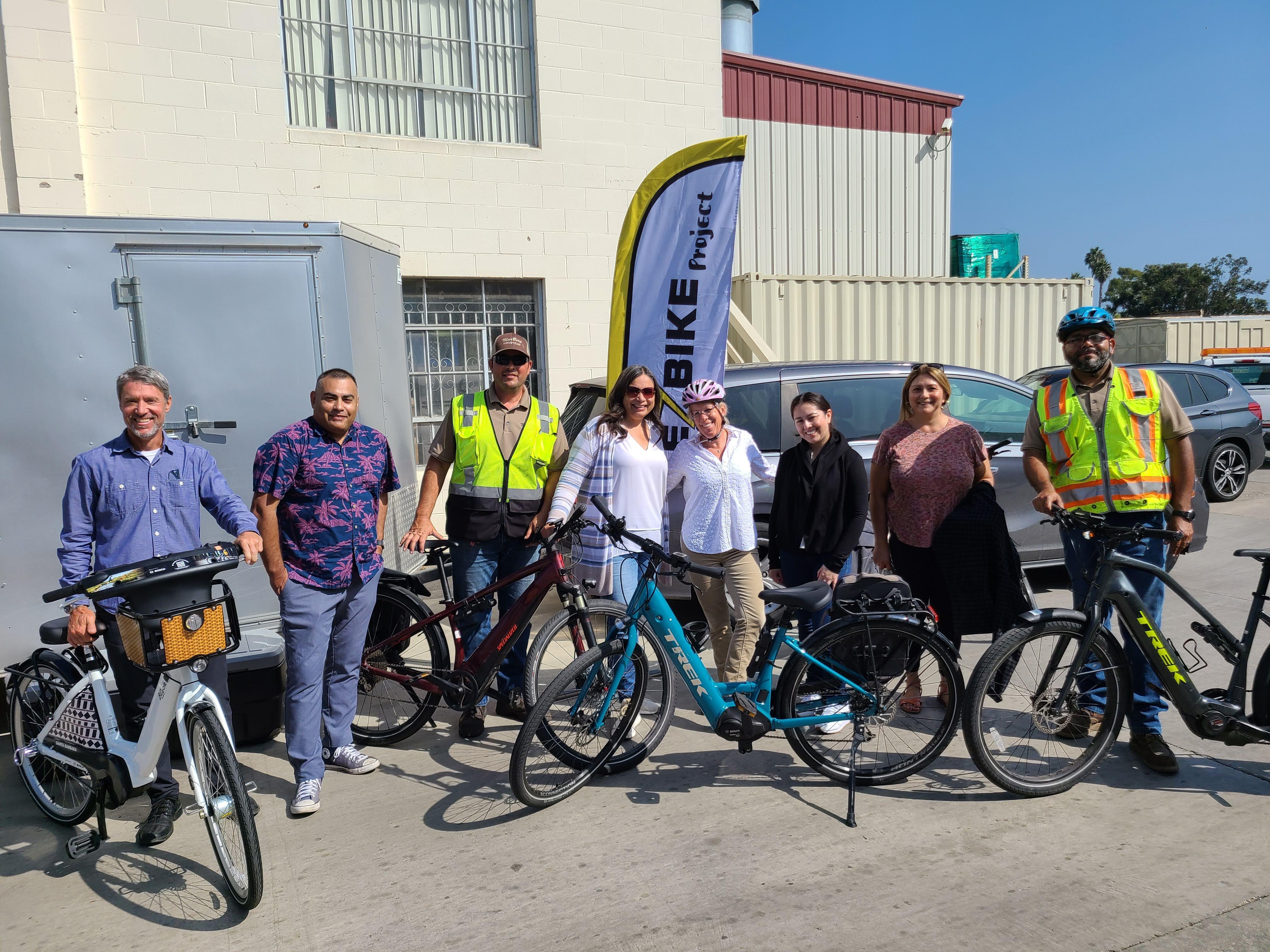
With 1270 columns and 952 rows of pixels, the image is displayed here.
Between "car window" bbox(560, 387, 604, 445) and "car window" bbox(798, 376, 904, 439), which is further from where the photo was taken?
"car window" bbox(798, 376, 904, 439)

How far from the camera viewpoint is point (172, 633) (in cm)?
290

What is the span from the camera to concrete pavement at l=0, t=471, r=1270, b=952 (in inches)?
108

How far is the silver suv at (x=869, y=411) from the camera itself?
18.7 ft

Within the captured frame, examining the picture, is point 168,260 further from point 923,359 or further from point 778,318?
point 923,359

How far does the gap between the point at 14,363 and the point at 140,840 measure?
231cm

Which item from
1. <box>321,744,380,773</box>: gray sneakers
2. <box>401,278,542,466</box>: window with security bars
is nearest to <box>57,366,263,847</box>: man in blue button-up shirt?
<box>321,744,380,773</box>: gray sneakers

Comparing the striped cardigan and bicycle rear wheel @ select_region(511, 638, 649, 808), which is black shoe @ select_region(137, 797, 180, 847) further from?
the striped cardigan

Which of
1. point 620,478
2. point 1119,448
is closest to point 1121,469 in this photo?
point 1119,448

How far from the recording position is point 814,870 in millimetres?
3064

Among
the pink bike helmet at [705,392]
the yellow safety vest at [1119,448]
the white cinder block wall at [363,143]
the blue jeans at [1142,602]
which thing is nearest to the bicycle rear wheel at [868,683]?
the blue jeans at [1142,602]

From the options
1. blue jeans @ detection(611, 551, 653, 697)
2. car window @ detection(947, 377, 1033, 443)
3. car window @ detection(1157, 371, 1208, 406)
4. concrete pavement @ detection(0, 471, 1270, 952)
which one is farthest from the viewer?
car window @ detection(1157, 371, 1208, 406)

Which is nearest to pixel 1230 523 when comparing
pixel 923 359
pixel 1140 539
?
pixel 923 359

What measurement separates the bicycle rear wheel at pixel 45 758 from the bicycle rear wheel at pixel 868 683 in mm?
2751

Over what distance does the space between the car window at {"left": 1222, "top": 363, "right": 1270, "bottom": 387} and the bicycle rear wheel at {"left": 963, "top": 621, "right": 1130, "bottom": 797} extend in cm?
1297
